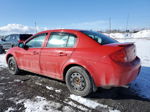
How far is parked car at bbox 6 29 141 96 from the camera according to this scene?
2.62 m

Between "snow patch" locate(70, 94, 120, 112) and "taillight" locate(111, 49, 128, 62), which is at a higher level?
"taillight" locate(111, 49, 128, 62)

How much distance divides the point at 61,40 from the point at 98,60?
1228 mm

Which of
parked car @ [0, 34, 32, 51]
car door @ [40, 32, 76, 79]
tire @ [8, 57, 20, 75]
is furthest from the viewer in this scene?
parked car @ [0, 34, 32, 51]

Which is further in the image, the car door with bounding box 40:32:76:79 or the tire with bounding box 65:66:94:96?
the car door with bounding box 40:32:76:79

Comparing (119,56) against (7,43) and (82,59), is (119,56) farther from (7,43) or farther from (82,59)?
(7,43)

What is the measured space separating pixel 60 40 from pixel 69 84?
118cm

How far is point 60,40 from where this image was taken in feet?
11.3

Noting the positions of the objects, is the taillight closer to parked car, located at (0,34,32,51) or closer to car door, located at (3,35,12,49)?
parked car, located at (0,34,32,51)

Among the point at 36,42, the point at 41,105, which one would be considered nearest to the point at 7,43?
the point at 36,42

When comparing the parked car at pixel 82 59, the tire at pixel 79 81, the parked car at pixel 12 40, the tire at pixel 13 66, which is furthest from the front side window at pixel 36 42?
the parked car at pixel 12 40

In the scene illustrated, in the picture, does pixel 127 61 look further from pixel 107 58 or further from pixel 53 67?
pixel 53 67

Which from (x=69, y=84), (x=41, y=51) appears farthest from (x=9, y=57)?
(x=69, y=84)

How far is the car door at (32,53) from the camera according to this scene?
154 inches

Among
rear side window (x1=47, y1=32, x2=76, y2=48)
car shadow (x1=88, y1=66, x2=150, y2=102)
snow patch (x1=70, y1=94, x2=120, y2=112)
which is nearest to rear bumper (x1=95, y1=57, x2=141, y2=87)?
snow patch (x1=70, y1=94, x2=120, y2=112)
